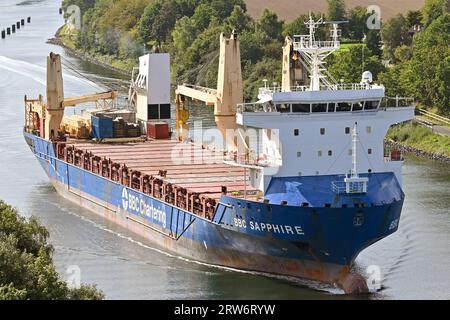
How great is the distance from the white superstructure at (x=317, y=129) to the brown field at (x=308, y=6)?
48811 millimetres

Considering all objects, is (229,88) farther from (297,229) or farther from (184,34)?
(184,34)

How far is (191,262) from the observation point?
109ft

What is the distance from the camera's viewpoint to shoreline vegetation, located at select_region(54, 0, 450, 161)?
5759 cm

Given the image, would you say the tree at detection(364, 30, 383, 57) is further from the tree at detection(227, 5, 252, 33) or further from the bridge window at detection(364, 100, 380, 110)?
the bridge window at detection(364, 100, 380, 110)

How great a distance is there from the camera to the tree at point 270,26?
249ft

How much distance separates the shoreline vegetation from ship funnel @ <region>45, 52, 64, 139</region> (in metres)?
13.3

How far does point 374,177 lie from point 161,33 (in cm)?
5818

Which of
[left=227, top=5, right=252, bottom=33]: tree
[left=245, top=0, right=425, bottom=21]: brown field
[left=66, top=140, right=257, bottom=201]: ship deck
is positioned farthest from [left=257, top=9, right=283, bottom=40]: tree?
[left=66, top=140, right=257, bottom=201]: ship deck

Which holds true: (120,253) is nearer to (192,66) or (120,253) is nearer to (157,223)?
(157,223)

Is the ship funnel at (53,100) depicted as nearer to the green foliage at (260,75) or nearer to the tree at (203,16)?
the green foliage at (260,75)

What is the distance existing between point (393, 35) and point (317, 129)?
42.3 meters

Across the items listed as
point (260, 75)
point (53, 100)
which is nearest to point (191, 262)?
point (53, 100)

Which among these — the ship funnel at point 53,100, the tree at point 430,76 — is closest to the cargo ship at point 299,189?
the ship funnel at point 53,100
